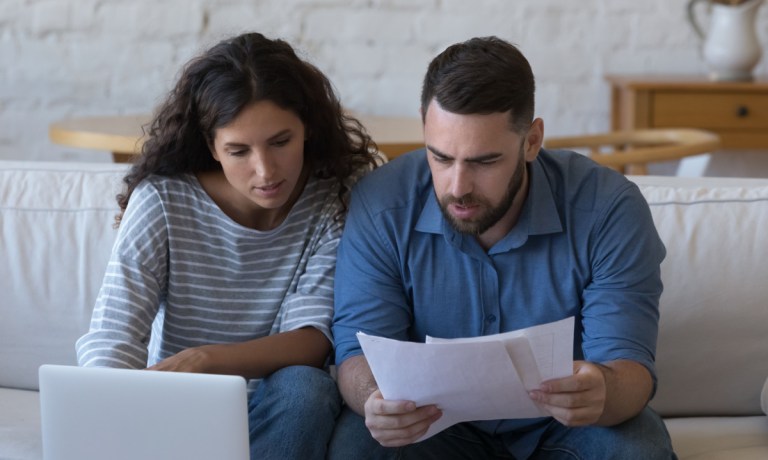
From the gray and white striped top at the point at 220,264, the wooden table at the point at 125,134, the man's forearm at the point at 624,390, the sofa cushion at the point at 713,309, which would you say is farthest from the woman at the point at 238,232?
the wooden table at the point at 125,134

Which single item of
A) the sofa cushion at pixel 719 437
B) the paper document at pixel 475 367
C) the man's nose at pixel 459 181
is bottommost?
the sofa cushion at pixel 719 437

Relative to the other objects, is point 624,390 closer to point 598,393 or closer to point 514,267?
point 598,393

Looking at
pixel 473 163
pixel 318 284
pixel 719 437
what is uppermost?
pixel 473 163

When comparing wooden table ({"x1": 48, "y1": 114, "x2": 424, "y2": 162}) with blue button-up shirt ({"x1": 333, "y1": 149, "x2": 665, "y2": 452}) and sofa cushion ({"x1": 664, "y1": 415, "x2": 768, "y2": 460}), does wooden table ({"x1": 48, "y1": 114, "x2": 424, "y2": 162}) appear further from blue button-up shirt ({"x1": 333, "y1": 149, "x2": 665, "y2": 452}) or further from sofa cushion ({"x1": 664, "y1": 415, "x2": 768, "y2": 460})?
sofa cushion ({"x1": 664, "y1": 415, "x2": 768, "y2": 460})

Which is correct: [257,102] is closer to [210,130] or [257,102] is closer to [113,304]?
[210,130]

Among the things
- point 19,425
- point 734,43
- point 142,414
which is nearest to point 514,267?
point 142,414

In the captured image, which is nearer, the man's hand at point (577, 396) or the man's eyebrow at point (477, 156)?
the man's hand at point (577, 396)

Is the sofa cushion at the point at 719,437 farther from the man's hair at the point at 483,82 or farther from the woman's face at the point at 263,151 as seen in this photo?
the woman's face at the point at 263,151

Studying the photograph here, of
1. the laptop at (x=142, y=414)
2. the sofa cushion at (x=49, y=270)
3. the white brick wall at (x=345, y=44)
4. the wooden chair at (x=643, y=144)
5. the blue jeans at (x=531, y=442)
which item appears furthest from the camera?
the white brick wall at (x=345, y=44)

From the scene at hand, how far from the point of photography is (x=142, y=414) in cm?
135

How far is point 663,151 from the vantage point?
8.43ft

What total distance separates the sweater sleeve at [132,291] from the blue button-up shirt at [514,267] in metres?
0.28

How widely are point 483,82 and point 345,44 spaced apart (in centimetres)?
198

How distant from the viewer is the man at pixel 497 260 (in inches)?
61.4
